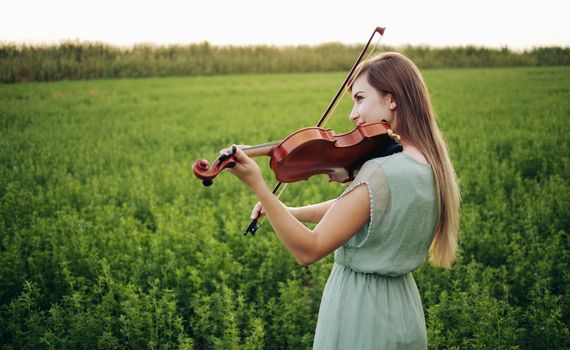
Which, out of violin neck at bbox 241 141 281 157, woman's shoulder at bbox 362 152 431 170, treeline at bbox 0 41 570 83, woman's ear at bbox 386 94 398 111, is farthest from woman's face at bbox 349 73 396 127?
treeline at bbox 0 41 570 83

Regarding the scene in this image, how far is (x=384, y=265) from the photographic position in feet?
6.33

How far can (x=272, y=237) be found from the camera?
18.3 feet

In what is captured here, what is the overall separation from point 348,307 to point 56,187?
6.85 m

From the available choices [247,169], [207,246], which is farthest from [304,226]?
[207,246]

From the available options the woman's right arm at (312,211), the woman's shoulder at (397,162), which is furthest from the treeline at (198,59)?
the woman's shoulder at (397,162)

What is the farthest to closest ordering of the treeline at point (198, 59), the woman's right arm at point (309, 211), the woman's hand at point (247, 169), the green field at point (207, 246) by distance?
1. the treeline at point (198, 59)
2. the green field at point (207, 246)
3. the woman's right arm at point (309, 211)
4. the woman's hand at point (247, 169)

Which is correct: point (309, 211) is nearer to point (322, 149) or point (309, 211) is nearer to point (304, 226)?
point (322, 149)

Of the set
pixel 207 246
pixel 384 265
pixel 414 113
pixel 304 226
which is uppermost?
pixel 414 113

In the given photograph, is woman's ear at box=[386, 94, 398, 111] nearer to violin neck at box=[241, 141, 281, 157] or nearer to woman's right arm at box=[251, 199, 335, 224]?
violin neck at box=[241, 141, 281, 157]

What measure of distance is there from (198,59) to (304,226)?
36666mm

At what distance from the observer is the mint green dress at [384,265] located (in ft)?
6.00

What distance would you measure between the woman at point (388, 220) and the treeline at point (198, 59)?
21523 millimetres

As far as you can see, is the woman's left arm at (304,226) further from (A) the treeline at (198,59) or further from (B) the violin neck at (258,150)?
(A) the treeline at (198,59)

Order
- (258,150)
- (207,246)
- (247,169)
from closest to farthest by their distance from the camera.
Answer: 1. (247,169)
2. (258,150)
3. (207,246)
